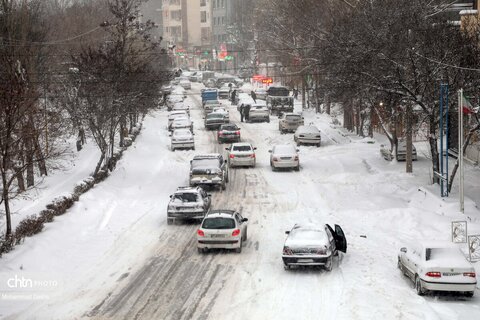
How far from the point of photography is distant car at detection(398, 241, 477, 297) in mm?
19781

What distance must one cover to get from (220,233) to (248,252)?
4.42ft

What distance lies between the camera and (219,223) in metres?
25.2

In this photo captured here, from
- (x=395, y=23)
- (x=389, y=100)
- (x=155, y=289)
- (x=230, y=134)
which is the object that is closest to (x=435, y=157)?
(x=389, y=100)

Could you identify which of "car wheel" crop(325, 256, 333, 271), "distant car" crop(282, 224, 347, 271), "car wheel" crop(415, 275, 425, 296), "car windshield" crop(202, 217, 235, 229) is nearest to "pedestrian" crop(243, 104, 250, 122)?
"car windshield" crop(202, 217, 235, 229)

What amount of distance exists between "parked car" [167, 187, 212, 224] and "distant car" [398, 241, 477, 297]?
1120 centimetres

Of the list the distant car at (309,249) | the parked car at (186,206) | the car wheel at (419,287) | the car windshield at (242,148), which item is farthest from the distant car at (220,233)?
the car windshield at (242,148)

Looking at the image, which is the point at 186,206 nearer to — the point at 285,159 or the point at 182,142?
the point at 285,159

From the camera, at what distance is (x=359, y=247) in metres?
26.2

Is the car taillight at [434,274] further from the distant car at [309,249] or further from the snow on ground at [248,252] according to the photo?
the distant car at [309,249]

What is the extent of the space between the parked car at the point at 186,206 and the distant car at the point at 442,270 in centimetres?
1120

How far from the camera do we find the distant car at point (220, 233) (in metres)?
24.9

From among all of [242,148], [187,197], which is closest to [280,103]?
[242,148]

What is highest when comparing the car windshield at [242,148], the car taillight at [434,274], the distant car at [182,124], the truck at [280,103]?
the truck at [280,103]

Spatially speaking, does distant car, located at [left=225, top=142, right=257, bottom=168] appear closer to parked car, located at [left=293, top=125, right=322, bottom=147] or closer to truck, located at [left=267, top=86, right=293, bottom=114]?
parked car, located at [left=293, top=125, right=322, bottom=147]
